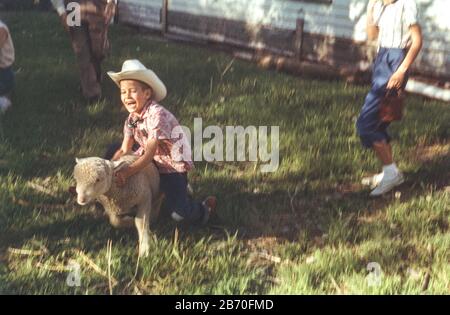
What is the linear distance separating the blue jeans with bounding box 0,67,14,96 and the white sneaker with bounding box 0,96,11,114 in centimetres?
6

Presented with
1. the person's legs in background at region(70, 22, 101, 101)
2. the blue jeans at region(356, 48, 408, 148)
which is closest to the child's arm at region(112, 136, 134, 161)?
the person's legs in background at region(70, 22, 101, 101)

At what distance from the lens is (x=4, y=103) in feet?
15.2

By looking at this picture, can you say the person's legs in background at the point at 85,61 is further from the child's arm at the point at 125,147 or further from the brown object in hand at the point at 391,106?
the brown object in hand at the point at 391,106

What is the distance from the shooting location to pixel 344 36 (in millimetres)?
6996

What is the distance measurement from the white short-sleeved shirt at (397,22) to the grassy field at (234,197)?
0.85m

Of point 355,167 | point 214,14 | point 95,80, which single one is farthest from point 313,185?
point 214,14

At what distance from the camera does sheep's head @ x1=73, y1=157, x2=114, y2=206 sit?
3012 mm

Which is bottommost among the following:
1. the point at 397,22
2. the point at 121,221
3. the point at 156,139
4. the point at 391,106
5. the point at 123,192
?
the point at 121,221

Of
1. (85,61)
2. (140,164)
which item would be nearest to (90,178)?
(140,164)

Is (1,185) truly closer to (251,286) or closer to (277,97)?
(251,286)

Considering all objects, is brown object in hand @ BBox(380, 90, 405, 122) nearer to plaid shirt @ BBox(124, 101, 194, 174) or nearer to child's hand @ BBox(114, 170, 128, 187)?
plaid shirt @ BBox(124, 101, 194, 174)

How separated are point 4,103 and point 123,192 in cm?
190

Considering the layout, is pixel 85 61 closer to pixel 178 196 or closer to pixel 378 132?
pixel 178 196
